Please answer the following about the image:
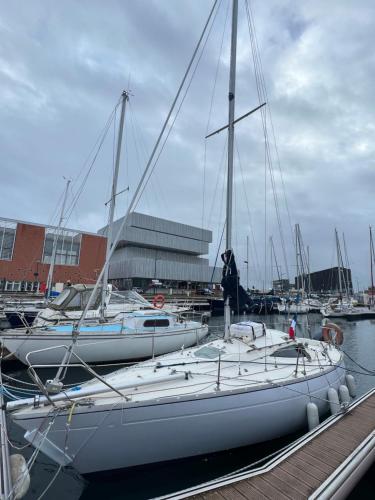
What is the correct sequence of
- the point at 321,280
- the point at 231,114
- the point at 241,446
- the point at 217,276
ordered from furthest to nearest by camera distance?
the point at 321,280
the point at 217,276
the point at 231,114
the point at 241,446

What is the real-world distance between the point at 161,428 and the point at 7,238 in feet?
140

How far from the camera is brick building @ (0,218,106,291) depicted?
38.4 metres

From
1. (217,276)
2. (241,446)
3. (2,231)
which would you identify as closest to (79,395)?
(241,446)

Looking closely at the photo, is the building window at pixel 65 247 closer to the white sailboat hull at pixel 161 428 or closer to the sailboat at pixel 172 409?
the sailboat at pixel 172 409

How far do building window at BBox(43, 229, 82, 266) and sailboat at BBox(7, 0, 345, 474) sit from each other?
3974cm

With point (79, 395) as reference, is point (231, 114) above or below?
above

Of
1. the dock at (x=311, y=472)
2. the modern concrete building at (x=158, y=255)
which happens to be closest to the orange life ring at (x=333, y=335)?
the dock at (x=311, y=472)

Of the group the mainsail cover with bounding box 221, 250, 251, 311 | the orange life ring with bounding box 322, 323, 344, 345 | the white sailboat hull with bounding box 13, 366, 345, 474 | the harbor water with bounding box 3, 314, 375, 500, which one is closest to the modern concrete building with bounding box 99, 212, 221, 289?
the orange life ring with bounding box 322, 323, 344, 345

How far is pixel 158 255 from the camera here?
6066cm

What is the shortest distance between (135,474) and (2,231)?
139 ft

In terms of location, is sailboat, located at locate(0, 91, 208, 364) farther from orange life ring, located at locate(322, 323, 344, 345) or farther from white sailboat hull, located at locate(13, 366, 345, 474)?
orange life ring, located at locate(322, 323, 344, 345)

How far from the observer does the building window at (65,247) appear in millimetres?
41312

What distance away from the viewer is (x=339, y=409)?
6.25m

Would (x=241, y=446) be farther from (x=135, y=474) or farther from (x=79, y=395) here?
(x=79, y=395)
